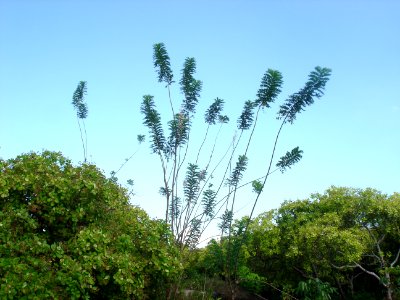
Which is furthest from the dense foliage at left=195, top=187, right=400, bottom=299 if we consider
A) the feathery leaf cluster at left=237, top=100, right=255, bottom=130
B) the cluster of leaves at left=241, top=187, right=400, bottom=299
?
the feathery leaf cluster at left=237, top=100, right=255, bottom=130

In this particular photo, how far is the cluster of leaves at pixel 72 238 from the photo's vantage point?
721cm

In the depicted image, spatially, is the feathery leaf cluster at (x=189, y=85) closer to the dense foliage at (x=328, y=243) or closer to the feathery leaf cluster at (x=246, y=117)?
the feathery leaf cluster at (x=246, y=117)

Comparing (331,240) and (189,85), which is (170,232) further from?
(331,240)

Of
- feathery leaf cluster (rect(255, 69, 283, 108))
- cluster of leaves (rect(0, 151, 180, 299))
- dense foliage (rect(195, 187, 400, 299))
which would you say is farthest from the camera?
dense foliage (rect(195, 187, 400, 299))

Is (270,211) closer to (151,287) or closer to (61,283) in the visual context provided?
(151,287)

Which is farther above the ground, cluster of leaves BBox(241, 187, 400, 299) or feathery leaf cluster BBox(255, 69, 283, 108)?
feathery leaf cluster BBox(255, 69, 283, 108)

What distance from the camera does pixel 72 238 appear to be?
8.00 meters

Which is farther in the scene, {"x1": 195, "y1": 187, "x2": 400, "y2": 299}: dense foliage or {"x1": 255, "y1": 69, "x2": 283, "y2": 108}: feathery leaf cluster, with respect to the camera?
{"x1": 195, "y1": 187, "x2": 400, "y2": 299}: dense foliage

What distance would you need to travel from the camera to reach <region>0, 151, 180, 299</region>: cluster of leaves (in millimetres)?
7215

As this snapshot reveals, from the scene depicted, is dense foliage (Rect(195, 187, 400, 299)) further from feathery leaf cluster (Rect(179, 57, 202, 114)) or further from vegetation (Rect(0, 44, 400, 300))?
feathery leaf cluster (Rect(179, 57, 202, 114))


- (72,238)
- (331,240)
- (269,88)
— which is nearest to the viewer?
(72,238)

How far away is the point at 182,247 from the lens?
11.0 metres

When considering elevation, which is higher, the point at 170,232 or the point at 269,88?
the point at 269,88

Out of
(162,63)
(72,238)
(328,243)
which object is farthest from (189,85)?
(328,243)
